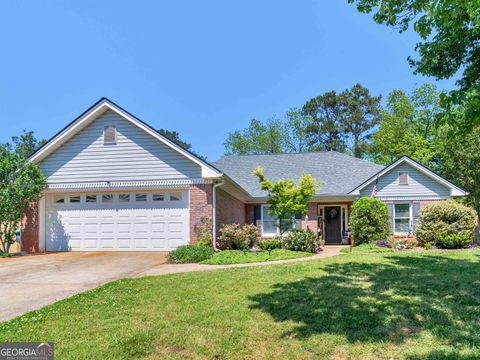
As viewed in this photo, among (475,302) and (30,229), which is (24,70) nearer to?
(30,229)

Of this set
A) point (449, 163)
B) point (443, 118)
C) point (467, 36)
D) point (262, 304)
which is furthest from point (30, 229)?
point (449, 163)

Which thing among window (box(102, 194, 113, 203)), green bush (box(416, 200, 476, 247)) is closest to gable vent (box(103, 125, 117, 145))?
window (box(102, 194, 113, 203))

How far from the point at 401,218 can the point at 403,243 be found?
2485 millimetres

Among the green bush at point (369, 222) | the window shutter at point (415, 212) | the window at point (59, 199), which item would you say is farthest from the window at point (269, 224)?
the window at point (59, 199)

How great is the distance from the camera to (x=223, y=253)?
40.7 ft

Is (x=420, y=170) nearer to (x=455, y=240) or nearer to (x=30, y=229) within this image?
(x=455, y=240)

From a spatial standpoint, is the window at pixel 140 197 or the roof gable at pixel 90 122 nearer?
the roof gable at pixel 90 122

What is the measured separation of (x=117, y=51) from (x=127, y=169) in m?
6.17

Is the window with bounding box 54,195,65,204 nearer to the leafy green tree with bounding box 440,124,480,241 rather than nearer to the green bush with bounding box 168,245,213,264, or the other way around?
the green bush with bounding box 168,245,213,264

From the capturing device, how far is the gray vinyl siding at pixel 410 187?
18.5 meters

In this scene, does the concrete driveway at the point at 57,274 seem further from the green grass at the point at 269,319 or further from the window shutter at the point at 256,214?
the window shutter at the point at 256,214

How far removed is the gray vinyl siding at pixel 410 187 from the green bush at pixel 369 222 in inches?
68.9

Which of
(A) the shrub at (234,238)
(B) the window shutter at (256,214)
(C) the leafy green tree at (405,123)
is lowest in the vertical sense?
(A) the shrub at (234,238)

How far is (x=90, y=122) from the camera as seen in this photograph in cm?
1461
